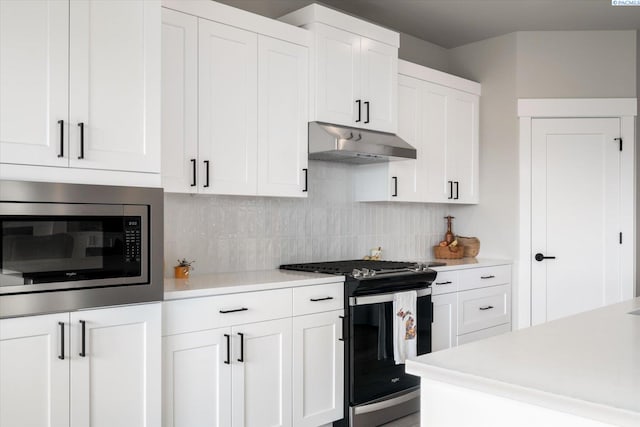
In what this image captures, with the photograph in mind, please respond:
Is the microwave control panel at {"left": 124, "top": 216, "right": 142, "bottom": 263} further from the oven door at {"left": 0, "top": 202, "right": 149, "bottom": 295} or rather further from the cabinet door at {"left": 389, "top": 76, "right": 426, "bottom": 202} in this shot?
the cabinet door at {"left": 389, "top": 76, "right": 426, "bottom": 202}

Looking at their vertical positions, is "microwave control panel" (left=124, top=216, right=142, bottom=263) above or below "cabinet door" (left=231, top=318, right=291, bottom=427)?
above

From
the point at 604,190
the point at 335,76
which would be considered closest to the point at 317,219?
the point at 335,76

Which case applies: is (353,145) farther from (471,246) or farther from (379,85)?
(471,246)

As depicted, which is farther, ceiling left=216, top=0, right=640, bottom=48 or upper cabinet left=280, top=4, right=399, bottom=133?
ceiling left=216, top=0, right=640, bottom=48

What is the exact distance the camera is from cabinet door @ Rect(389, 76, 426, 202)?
13.5 feet

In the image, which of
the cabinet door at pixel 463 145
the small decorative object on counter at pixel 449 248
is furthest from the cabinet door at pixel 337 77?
the small decorative object on counter at pixel 449 248

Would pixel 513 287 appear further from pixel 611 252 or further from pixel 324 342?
pixel 324 342

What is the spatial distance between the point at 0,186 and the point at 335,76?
7.07ft

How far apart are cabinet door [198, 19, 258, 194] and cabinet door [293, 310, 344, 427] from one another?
849 mm

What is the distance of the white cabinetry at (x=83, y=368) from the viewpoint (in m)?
1.92

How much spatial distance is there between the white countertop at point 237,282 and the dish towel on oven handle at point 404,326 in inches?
18.9

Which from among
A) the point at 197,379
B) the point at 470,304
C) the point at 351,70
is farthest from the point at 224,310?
the point at 470,304

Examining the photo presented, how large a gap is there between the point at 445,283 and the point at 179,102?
2299 millimetres

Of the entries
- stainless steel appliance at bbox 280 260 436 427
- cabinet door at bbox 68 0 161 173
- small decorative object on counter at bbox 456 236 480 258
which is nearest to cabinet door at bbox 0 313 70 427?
cabinet door at bbox 68 0 161 173
